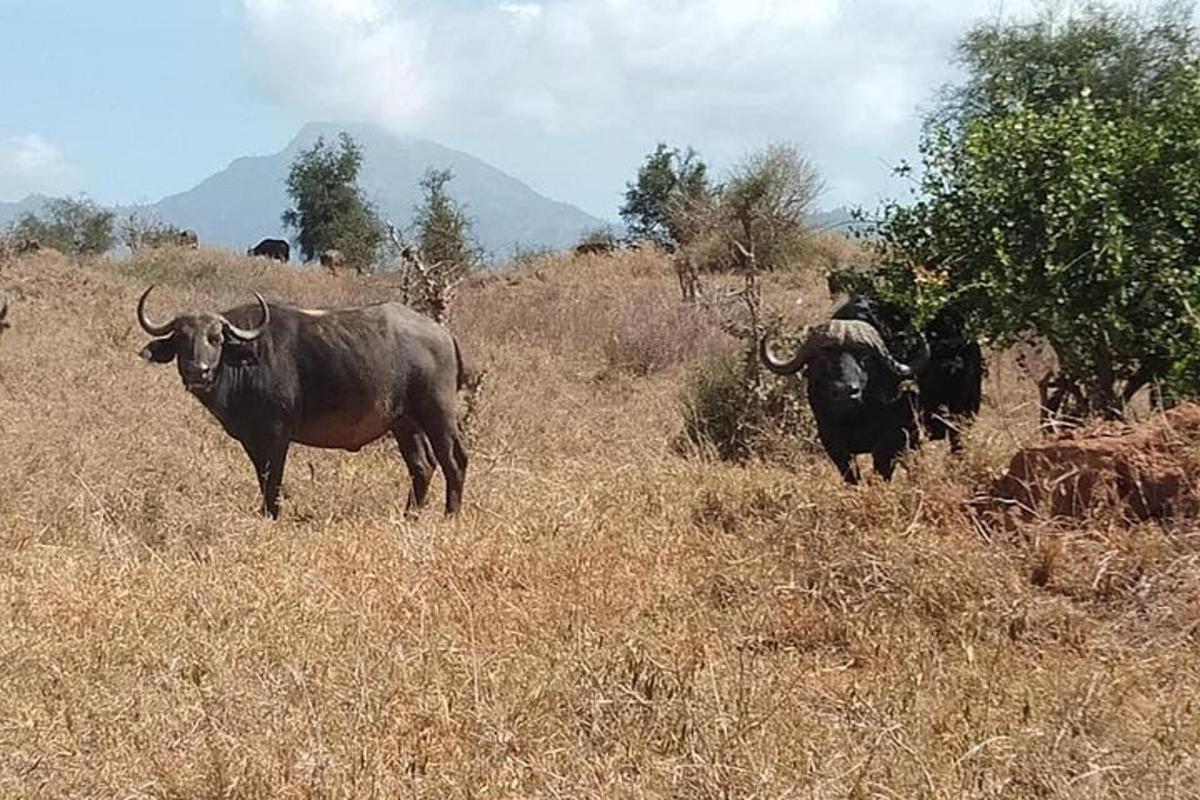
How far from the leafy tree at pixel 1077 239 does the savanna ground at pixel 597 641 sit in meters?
0.71

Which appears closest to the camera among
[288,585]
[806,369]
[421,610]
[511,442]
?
[421,610]

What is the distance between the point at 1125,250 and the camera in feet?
25.1

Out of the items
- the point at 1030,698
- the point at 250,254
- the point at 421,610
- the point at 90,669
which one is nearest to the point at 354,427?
the point at 421,610

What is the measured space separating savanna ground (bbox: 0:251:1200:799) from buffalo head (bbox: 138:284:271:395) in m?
0.74

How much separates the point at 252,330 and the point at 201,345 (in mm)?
383

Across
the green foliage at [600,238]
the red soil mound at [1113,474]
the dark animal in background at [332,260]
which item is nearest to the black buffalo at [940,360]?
the red soil mound at [1113,474]

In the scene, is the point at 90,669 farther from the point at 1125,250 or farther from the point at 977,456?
the point at 1125,250

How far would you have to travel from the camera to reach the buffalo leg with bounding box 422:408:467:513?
8.54 meters

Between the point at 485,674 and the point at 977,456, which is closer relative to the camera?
the point at 485,674

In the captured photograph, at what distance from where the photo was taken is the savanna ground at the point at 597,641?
146 inches

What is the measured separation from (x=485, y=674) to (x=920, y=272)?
499cm

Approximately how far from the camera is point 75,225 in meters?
44.8

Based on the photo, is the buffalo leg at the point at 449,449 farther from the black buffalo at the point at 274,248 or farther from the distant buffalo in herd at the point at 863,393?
the black buffalo at the point at 274,248

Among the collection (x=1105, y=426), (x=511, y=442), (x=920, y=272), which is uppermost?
(x=920, y=272)
